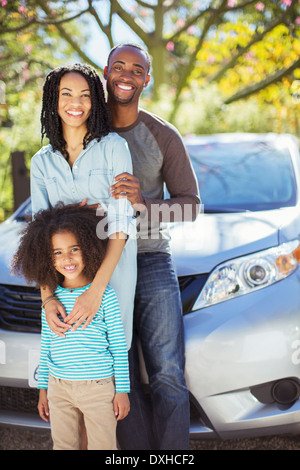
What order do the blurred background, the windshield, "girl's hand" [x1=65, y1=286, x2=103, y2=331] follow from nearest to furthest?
"girl's hand" [x1=65, y1=286, x2=103, y2=331], the windshield, the blurred background

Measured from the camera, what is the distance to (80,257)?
2043mm

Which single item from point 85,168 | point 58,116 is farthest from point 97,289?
point 58,116

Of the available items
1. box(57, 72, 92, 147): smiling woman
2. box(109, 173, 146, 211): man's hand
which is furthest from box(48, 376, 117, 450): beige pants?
box(57, 72, 92, 147): smiling woman

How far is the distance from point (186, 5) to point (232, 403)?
836 centimetres

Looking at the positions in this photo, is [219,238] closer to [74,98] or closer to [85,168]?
[85,168]

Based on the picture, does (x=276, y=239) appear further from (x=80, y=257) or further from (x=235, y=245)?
(x=80, y=257)

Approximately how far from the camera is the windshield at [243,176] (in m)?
3.11

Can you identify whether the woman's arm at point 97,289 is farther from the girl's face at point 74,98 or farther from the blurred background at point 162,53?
the blurred background at point 162,53

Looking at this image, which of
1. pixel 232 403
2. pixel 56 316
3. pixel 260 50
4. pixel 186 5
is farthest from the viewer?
pixel 260 50

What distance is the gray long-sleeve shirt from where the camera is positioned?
2.22 meters

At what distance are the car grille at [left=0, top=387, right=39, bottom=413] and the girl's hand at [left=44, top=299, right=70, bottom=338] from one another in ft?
1.80

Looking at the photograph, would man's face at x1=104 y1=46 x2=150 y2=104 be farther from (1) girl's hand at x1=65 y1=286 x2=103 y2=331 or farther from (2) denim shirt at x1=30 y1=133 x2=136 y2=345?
(1) girl's hand at x1=65 y1=286 x2=103 y2=331

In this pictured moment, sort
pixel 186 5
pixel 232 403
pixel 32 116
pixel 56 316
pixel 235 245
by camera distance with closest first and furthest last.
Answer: pixel 56 316, pixel 232 403, pixel 235 245, pixel 32 116, pixel 186 5

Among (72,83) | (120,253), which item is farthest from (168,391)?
(72,83)
